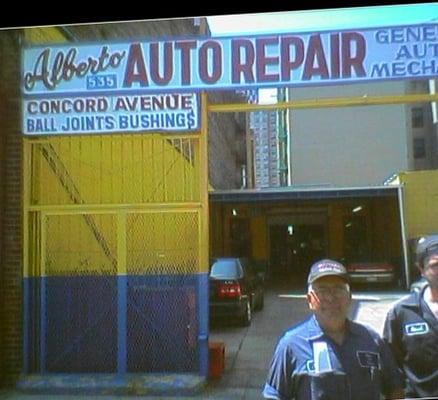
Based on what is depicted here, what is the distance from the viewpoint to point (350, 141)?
4.54 metres

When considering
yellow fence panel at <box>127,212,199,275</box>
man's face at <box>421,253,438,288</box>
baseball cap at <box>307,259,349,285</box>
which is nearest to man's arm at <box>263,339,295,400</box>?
baseball cap at <box>307,259,349,285</box>

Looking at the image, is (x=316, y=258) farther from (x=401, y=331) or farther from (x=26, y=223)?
(x=26, y=223)

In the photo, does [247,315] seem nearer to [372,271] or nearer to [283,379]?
[372,271]

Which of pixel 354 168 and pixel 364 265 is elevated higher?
pixel 354 168

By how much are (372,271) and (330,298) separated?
1444 mm

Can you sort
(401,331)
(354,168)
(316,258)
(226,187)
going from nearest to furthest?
1. (401,331)
2. (316,258)
3. (354,168)
4. (226,187)

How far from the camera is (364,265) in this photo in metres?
4.18

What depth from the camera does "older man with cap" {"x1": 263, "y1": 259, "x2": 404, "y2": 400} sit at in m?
2.66

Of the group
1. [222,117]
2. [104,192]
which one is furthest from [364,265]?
[104,192]

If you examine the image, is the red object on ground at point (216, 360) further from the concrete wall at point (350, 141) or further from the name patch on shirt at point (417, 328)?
the name patch on shirt at point (417, 328)

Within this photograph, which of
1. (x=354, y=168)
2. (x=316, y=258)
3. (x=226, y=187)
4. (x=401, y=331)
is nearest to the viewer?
(x=401, y=331)

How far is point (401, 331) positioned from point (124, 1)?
2834 millimetres

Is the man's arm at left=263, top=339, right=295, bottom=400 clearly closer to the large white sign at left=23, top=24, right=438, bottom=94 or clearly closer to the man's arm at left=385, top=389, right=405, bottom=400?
the man's arm at left=385, top=389, right=405, bottom=400

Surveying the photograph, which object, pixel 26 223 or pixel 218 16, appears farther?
pixel 26 223
